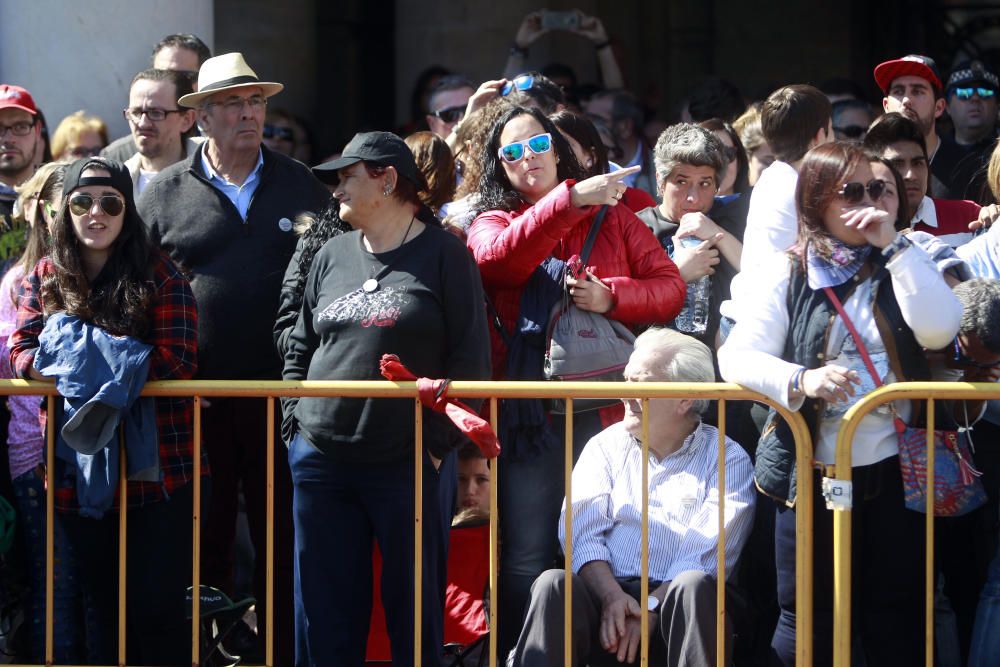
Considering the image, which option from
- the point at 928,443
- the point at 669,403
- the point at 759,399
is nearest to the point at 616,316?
the point at 669,403

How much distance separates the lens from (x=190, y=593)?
19.5ft

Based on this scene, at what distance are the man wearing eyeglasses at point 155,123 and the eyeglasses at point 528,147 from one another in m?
1.84

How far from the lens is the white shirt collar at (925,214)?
21.2 feet

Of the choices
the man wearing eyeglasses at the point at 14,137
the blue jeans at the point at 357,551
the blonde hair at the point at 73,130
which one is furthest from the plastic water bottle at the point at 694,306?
the blonde hair at the point at 73,130

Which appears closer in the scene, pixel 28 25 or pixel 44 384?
pixel 44 384

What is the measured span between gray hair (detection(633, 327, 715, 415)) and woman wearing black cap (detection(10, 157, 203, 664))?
160 centimetres

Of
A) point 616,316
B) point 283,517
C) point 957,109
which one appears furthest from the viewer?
point 957,109

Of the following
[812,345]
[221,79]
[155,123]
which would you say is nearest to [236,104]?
[221,79]

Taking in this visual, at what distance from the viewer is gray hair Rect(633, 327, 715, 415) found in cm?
554

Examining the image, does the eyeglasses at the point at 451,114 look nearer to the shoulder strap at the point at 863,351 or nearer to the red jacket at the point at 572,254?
the red jacket at the point at 572,254

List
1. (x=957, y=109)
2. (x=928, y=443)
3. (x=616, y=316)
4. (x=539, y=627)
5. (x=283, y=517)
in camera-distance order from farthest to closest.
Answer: (x=957, y=109) → (x=283, y=517) → (x=616, y=316) → (x=539, y=627) → (x=928, y=443)

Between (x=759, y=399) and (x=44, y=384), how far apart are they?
2.37 m

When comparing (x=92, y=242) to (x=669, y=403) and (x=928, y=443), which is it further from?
(x=928, y=443)

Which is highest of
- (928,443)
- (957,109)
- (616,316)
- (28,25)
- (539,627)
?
(28,25)
